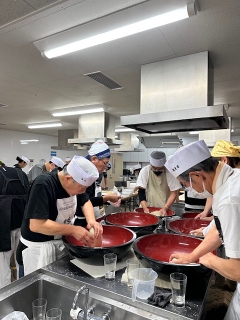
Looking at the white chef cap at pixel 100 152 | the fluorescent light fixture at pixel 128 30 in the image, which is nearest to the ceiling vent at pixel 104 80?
the fluorescent light fixture at pixel 128 30

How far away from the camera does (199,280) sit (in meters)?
1.09

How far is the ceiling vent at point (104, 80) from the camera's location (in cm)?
296

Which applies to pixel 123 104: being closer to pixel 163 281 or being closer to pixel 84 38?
pixel 84 38

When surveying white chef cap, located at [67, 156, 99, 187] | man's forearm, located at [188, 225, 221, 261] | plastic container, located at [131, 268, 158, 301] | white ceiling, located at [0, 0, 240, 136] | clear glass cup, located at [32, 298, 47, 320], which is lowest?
clear glass cup, located at [32, 298, 47, 320]

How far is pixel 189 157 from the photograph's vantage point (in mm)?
1157

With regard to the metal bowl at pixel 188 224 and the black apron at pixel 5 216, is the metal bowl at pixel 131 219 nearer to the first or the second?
the metal bowl at pixel 188 224

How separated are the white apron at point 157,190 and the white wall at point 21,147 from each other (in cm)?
683

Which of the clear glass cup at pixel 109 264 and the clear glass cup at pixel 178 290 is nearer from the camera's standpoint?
the clear glass cup at pixel 178 290

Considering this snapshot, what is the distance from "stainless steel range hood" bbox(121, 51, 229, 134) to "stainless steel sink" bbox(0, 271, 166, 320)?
1.70 meters

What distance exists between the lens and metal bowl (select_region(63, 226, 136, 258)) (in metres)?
1.18

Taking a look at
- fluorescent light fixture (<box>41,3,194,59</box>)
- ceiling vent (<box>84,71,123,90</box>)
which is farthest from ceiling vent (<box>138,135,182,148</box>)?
fluorescent light fixture (<box>41,3,194,59</box>)

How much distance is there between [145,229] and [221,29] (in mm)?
1805

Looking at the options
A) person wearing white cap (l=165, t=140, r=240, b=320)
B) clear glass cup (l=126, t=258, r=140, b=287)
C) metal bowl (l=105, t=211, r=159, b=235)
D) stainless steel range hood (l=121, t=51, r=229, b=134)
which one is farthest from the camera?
stainless steel range hood (l=121, t=51, r=229, b=134)

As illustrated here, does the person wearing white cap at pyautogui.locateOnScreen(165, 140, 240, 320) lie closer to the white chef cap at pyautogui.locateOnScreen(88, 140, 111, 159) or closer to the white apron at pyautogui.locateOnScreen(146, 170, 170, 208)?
the white chef cap at pyautogui.locateOnScreen(88, 140, 111, 159)
